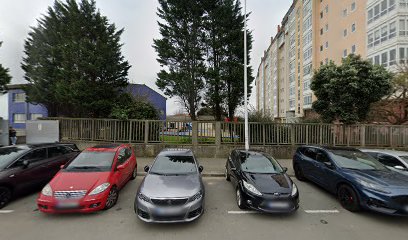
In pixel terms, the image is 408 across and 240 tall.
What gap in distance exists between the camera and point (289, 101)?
40.2 meters

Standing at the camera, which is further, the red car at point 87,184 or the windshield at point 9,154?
the windshield at point 9,154

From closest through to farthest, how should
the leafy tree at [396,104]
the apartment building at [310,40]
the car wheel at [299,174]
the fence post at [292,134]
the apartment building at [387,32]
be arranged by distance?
the car wheel at [299,174] → the fence post at [292,134] → the leafy tree at [396,104] → the apartment building at [387,32] → the apartment building at [310,40]

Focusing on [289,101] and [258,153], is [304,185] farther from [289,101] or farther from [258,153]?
[289,101]

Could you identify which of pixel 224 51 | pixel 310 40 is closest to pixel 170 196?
pixel 224 51

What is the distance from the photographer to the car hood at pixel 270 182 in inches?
177

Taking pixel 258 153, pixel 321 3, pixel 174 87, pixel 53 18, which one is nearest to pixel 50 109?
pixel 53 18

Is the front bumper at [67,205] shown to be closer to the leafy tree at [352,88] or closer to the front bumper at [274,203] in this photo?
the front bumper at [274,203]

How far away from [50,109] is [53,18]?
23.3 ft

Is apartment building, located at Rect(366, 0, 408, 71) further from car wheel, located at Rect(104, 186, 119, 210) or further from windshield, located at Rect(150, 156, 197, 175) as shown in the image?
car wheel, located at Rect(104, 186, 119, 210)

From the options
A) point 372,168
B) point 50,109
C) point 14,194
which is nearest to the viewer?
point 14,194

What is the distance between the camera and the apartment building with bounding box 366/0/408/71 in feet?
54.3

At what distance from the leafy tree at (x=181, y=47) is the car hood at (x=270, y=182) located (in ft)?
26.5

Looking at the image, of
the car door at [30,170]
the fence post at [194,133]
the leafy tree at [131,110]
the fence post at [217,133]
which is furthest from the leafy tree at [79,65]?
the fence post at [217,133]

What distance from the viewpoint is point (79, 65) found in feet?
38.1
